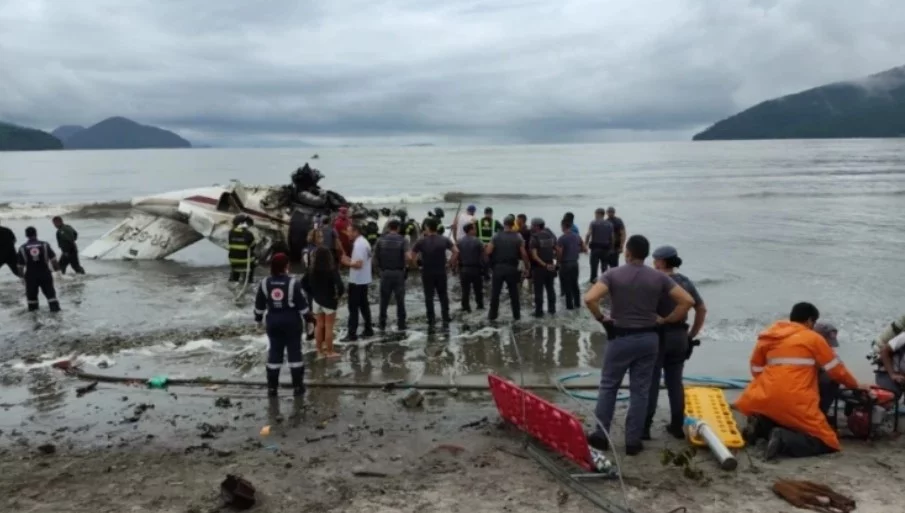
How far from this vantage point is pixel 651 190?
5516cm

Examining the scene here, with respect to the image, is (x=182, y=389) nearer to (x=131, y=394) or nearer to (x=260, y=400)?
(x=131, y=394)

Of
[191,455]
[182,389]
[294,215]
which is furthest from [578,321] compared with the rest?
[294,215]

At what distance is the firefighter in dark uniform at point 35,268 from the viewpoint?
42.2 feet

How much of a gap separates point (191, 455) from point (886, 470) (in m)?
5.72

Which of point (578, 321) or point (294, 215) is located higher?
point (294, 215)

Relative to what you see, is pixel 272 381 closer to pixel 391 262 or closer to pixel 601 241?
pixel 391 262

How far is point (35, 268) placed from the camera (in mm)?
12977

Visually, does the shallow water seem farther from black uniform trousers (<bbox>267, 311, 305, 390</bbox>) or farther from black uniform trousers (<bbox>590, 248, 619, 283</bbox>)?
black uniform trousers (<bbox>590, 248, 619, 283</bbox>)

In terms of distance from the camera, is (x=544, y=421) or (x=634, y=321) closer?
(x=544, y=421)

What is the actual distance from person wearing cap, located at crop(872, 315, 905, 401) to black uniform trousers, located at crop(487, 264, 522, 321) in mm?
5696

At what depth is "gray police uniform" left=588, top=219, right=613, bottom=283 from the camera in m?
15.1

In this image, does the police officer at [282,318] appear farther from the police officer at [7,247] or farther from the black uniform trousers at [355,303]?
the police officer at [7,247]

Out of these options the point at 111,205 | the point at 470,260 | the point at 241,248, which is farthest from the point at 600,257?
the point at 111,205

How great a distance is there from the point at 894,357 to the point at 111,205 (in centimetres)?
4837
